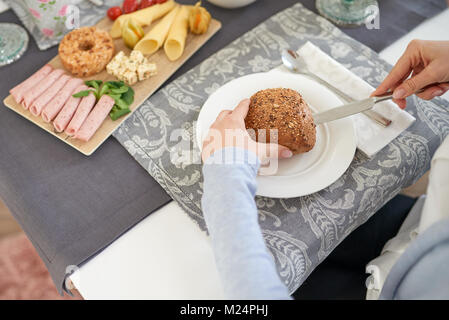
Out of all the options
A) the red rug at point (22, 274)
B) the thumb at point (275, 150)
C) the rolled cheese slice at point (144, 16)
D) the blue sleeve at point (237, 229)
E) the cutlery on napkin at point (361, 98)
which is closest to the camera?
the blue sleeve at point (237, 229)

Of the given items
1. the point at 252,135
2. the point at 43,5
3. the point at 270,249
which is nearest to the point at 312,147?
the point at 252,135

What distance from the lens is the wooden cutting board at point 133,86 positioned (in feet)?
2.86

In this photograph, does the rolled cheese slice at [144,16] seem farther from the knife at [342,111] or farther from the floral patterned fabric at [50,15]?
the knife at [342,111]

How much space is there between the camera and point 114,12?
3.61 feet

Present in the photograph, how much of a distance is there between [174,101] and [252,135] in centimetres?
28

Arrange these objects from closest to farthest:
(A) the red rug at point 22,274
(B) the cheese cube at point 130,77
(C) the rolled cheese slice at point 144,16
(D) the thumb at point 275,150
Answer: (D) the thumb at point 275,150, (B) the cheese cube at point 130,77, (C) the rolled cheese slice at point 144,16, (A) the red rug at point 22,274

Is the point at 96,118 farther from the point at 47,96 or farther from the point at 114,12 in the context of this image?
the point at 114,12

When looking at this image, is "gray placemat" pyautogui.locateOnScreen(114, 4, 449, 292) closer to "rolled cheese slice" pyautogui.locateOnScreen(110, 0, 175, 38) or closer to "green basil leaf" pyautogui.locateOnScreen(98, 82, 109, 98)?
"green basil leaf" pyautogui.locateOnScreen(98, 82, 109, 98)

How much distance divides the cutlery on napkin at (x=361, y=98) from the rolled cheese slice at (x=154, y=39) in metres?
0.35

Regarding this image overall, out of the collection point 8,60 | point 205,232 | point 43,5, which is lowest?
point 205,232

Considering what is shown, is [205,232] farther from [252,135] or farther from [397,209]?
[397,209]

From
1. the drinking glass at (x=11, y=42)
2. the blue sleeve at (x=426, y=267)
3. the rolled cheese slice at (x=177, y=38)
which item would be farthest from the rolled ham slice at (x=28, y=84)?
the blue sleeve at (x=426, y=267)
